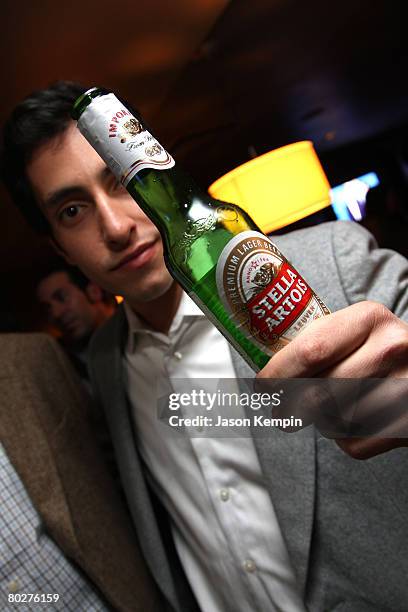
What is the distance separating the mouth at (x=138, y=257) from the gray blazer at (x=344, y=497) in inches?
9.6

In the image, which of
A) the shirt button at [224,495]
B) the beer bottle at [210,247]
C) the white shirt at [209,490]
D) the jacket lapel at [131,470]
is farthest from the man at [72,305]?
the beer bottle at [210,247]

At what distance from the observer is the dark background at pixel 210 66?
2473mm

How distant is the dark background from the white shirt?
127cm

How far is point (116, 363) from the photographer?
1.10 metres

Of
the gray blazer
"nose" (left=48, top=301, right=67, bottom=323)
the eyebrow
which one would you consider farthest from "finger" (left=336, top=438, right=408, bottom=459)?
"nose" (left=48, top=301, right=67, bottom=323)

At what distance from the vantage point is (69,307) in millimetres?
3104

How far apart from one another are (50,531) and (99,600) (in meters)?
0.16

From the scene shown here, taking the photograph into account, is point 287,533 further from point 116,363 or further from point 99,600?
point 116,363

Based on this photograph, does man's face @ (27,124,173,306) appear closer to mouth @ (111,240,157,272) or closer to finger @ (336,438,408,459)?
mouth @ (111,240,157,272)

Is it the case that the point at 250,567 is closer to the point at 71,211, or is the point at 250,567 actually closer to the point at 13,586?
the point at 13,586

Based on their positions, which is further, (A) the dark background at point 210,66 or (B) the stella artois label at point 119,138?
(A) the dark background at point 210,66

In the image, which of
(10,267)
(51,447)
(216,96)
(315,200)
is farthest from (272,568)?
(10,267)

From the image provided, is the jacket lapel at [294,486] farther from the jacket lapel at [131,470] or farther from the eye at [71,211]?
the eye at [71,211]

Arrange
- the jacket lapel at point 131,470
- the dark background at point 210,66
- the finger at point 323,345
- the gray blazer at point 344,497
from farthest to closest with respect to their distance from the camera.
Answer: the dark background at point 210,66 < the jacket lapel at point 131,470 < the gray blazer at point 344,497 < the finger at point 323,345
